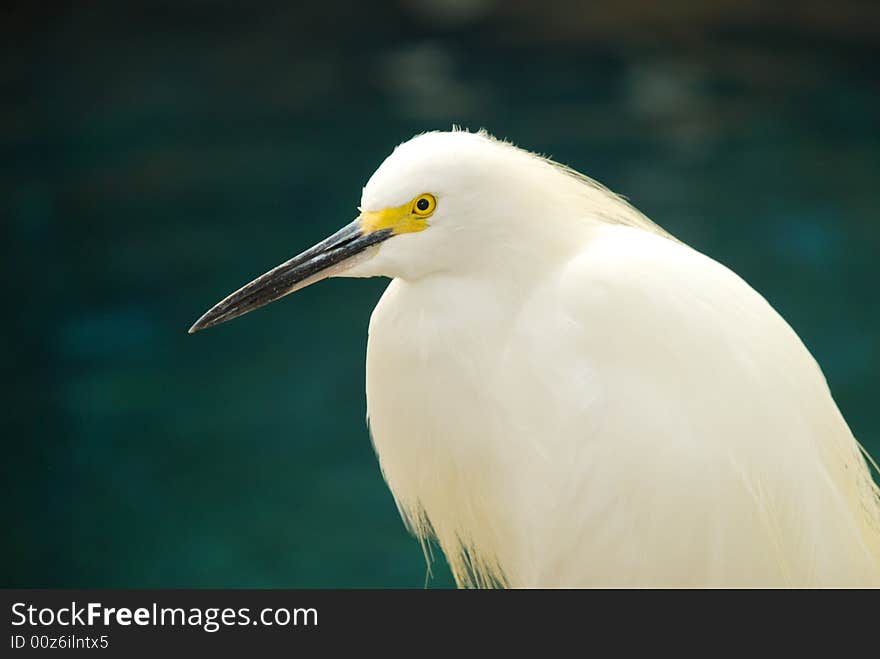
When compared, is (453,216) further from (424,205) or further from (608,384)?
(608,384)

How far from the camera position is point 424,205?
1127 mm

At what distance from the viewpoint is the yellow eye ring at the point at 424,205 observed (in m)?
1.12

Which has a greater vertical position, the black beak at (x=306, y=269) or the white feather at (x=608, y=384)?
the black beak at (x=306, y=269)

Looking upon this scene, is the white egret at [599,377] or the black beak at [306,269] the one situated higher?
the black beak at [306,269]

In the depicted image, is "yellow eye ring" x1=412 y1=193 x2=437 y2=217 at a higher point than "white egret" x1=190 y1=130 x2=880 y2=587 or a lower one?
higher

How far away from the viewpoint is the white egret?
1.12 meters

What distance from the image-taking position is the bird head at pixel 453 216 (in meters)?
1.11

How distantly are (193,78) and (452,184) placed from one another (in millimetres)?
2222

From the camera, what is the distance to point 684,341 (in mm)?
1128

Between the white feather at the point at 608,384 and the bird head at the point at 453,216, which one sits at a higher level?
the bird head at the point at 453,216

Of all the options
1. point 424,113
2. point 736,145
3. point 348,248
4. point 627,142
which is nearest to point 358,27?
point 424,113

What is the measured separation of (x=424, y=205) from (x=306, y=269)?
6.0 inches

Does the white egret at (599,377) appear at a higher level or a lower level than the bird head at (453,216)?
lower

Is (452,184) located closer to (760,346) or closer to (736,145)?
(760,346)
